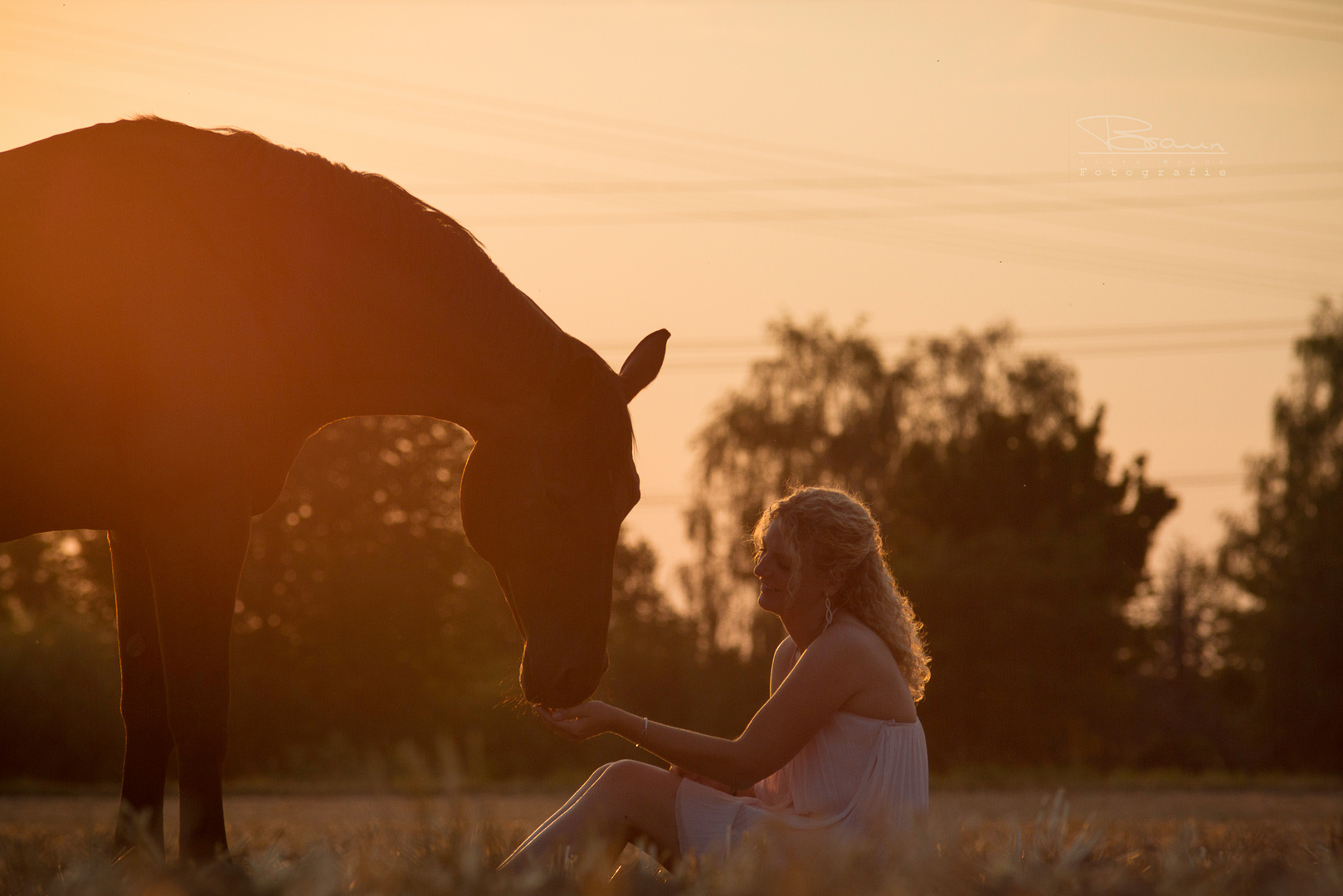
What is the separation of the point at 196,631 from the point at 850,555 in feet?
6.51

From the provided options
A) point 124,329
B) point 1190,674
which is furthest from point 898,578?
point 124,329

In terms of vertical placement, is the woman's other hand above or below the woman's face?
below

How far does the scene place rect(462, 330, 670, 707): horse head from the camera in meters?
4.09

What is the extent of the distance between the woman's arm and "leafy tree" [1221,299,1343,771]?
2756cm

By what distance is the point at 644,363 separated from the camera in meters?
4.46

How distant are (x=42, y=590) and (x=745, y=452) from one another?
26.3 meters

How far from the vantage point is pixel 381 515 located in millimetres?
24266

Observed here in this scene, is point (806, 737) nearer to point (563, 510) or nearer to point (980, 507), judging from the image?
point (563, 510)

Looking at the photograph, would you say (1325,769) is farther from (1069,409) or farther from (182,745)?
(182,745)

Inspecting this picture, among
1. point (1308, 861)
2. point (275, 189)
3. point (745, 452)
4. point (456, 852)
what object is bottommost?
point (1308, 861)

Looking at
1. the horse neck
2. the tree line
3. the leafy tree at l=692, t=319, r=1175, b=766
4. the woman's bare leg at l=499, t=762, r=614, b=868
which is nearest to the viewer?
the woman's bare leg at l=499, t=762, r=614, b=868

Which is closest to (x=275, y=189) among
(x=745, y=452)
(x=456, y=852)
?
(x=456, y=852)

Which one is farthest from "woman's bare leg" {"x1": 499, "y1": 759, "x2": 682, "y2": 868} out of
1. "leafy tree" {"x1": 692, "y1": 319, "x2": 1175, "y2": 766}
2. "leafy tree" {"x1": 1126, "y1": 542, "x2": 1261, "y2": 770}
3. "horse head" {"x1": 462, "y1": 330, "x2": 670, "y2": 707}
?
"leafy tree" {"x1": 1126, "y1": 542, "x2": 1261, "y2": 770}

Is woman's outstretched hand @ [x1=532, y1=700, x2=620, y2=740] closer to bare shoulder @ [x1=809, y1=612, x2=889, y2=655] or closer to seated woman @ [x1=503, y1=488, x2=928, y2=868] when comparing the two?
seated woman @ [x1=503, y1=488, x2=928, y2=868]
